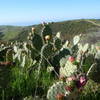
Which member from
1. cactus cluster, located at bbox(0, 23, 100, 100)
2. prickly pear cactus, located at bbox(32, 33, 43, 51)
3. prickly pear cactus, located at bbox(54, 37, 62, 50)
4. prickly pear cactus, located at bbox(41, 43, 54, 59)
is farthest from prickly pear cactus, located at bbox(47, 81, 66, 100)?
prickly pear cactus, located at bbox(54, 37, 62, 50)

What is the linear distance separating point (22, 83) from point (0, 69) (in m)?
1.04

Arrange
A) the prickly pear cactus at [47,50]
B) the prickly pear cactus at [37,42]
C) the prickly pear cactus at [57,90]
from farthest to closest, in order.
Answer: the prickly pear cactus at [37,42] → the prickly pear cactus at [47,50] → the prickly pear cactus at [57,90]

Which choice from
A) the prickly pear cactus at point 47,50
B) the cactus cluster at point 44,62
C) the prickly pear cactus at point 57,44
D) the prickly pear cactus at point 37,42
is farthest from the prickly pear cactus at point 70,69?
the prickly pear cactus at point 57,44

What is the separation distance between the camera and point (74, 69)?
12.1 feet

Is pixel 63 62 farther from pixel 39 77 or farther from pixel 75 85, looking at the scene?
pixel 75 85

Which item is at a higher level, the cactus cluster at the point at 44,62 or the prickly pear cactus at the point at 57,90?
the prickly pear cactus at the point at 57,90

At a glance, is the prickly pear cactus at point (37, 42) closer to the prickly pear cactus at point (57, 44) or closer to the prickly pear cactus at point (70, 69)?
the prickly pear cactus at point (57, 44)

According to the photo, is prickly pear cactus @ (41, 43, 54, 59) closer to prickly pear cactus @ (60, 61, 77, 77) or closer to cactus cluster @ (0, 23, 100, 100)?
cactus cluster @ (0, 23, 100, 100)

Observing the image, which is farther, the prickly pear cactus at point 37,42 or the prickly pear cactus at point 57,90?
the prickly pear cactus at point 37,42

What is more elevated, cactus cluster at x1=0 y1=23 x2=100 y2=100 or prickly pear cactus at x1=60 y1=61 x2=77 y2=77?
prickly pear cactus at x1=60 y1=61 x2=77 y2=77

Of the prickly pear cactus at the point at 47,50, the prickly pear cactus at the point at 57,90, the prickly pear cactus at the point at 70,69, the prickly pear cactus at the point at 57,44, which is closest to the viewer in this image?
the prickly pear cactus at the point at 57,90

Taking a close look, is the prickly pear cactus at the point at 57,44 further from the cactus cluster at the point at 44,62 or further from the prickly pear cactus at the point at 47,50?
the prickly pear cactus at the point at 47,50

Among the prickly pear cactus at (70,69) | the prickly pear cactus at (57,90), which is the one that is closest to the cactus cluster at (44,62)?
the prickly pear cactus at (70,69)

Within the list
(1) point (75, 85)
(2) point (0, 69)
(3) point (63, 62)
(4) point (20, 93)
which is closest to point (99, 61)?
(3) point (63, 62)
